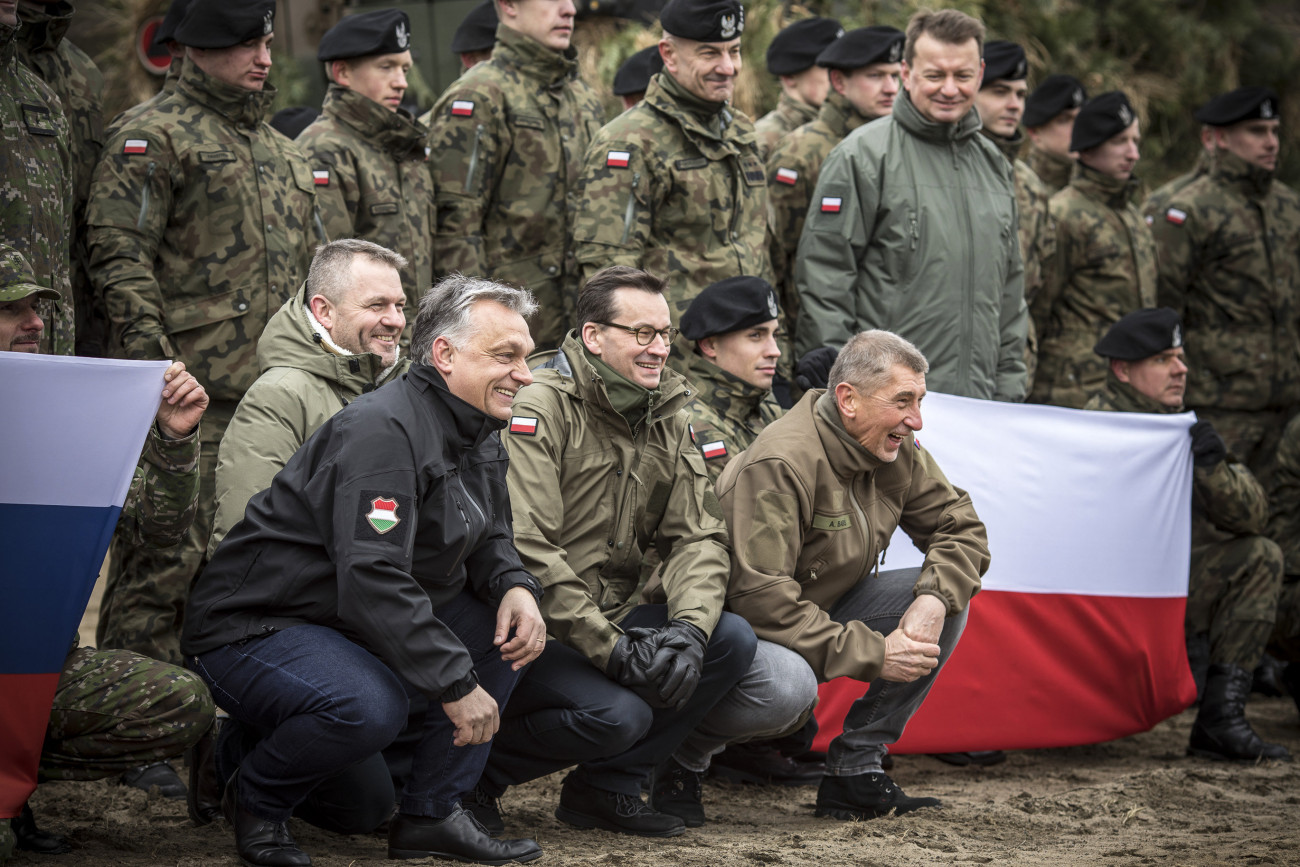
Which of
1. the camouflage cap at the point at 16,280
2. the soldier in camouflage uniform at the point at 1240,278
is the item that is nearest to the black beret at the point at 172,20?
the camouflage cap at the point at 16,280

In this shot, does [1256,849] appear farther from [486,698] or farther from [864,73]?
[864,73]

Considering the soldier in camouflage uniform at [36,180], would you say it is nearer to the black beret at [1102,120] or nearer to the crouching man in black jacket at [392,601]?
the crouching man in black jacket at [392,601]

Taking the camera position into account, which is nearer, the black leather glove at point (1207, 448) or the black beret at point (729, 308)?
the black beret at point (729, 308)

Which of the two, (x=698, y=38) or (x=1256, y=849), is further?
(x=698, y=38)

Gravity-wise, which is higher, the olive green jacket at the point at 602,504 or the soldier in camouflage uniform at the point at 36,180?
the soldier in camouflage uniform at the point at 36,180

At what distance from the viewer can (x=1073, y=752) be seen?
20.4ft

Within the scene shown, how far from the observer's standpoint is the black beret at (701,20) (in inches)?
237

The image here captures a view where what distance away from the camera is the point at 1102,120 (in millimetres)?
7641

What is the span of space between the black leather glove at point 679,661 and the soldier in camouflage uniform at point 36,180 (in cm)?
199

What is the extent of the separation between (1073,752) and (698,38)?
10.7ft

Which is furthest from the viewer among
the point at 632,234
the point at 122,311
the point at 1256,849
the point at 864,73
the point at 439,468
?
the point at 864,73

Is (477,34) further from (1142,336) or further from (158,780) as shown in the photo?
(158,780)

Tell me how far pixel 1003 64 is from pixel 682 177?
7.91 ft

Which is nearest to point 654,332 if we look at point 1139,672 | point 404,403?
point 404,403
